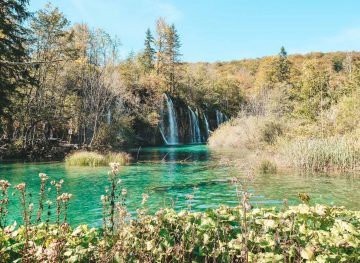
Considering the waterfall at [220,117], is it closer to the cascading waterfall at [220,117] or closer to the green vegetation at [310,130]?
the cascading waterfall at [220,117]

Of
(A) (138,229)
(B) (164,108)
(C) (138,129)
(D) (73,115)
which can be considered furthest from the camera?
(B) (164,108)

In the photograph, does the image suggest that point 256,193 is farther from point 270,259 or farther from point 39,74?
point 39,74

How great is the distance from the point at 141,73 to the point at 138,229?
51.6 m

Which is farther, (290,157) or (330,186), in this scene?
(290,157)

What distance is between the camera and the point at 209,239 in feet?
13.9

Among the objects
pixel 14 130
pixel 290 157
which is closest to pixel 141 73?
pixel 14 130

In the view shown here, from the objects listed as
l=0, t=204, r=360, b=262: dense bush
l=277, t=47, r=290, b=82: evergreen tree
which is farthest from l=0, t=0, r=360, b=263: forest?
l=277, t=47, r=290, b=82: evergreen tree

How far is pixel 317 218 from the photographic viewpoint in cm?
446

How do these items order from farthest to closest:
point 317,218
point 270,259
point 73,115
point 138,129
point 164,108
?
point 164,108, point 138,129, point 73,115, point 317,218, point 270,259

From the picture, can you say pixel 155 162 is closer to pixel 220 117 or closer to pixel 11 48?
pixel 11 48

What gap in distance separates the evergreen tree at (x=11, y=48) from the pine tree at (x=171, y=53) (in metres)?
33.0

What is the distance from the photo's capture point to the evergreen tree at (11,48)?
2205cm

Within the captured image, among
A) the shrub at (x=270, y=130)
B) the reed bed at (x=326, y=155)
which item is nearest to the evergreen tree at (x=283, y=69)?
the shrub at (x=270, y=130)

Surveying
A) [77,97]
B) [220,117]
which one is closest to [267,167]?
[77,97]
